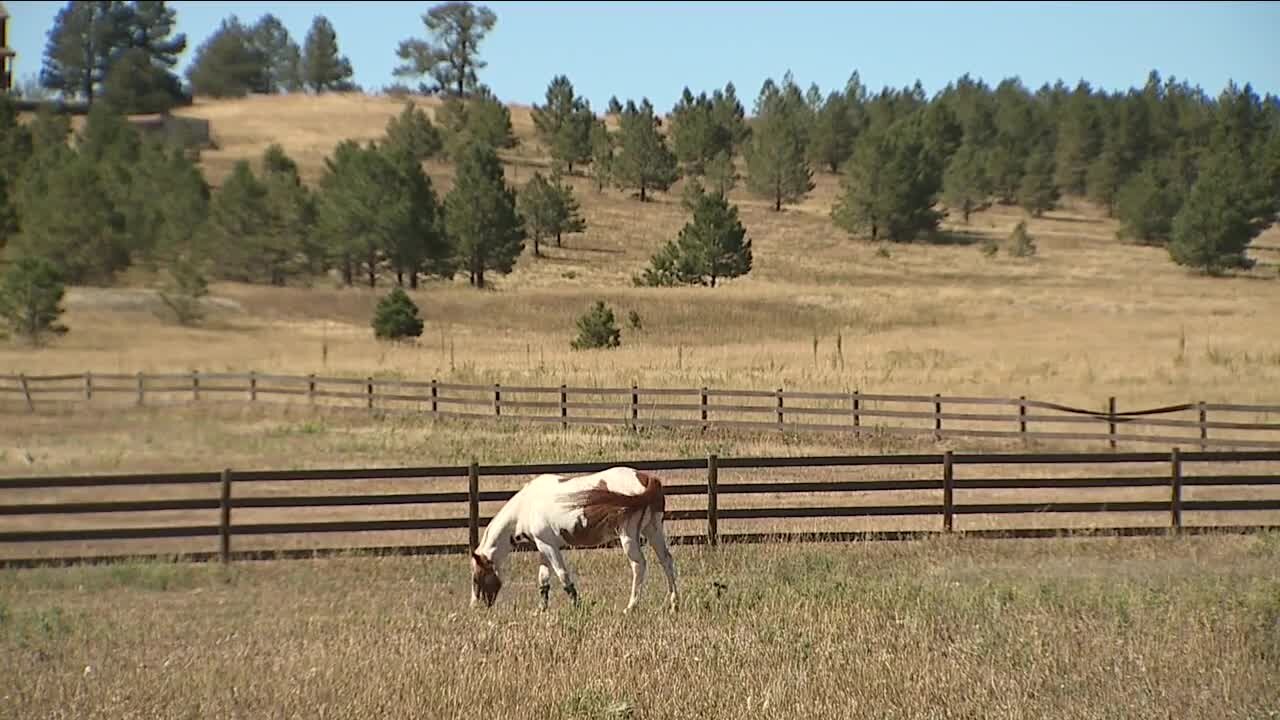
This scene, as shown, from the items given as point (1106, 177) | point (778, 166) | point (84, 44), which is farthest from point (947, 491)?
point (84, 44)

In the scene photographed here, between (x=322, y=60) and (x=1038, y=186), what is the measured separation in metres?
111

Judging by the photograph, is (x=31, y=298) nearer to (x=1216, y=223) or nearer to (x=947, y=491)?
(x=947, y=491)

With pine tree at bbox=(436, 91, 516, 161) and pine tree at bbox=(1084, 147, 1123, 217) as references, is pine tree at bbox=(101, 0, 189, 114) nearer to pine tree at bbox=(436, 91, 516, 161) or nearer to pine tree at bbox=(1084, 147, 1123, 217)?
pine tree at bbox=(436, 91, 516, 161)

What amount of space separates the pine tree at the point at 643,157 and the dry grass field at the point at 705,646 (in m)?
89.6

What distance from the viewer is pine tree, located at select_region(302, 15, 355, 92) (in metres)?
190

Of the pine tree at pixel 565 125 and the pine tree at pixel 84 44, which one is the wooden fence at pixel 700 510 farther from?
the pine tree at pixel 84 44

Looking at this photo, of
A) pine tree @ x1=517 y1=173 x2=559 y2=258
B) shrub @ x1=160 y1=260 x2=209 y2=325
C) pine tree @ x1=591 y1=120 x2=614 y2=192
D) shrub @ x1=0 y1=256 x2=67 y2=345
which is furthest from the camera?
pine tree @ x1=591 y1=120 x2=614 y2=192

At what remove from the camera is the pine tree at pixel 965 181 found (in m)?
108

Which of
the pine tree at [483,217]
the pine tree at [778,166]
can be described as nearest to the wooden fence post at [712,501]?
the pine tree at [483,217]

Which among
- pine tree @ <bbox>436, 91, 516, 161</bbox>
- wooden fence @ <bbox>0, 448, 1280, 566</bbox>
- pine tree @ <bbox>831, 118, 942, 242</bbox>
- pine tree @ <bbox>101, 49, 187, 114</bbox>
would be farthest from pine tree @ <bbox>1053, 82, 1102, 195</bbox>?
wooden fence @ <bbox>0, 448, 1280, 566</bbox>

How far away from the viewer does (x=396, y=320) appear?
5356 cm

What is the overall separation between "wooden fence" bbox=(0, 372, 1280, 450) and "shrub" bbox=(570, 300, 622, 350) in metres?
9.03

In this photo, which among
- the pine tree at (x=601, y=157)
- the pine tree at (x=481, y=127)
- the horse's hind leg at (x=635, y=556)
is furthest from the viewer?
the pine tree at (x=481, y=127)

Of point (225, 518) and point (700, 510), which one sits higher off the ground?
point (700, 510)
